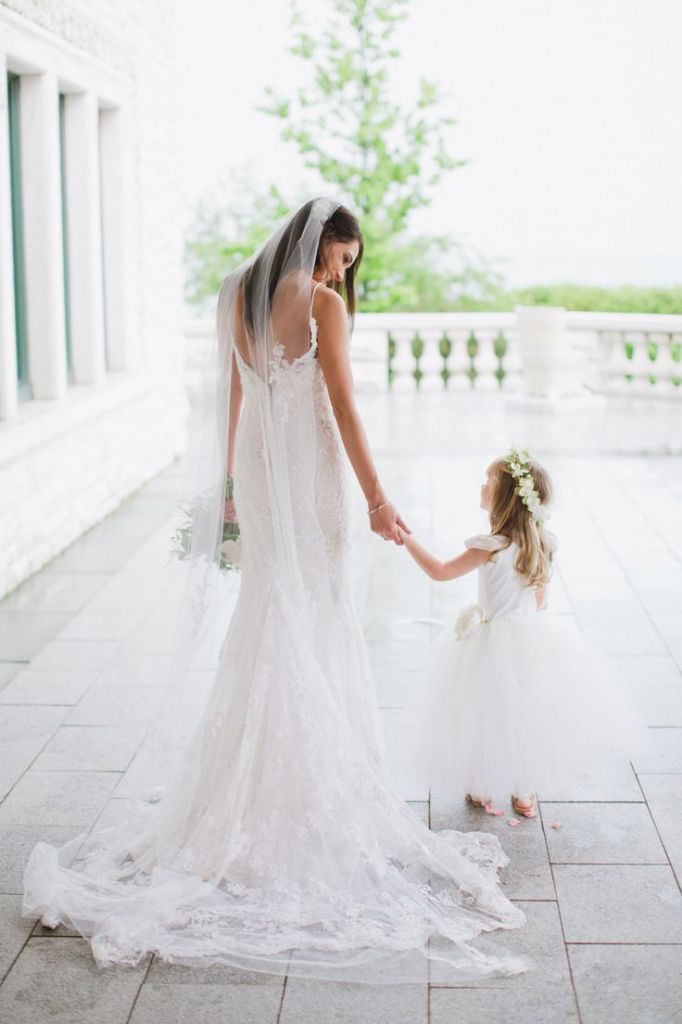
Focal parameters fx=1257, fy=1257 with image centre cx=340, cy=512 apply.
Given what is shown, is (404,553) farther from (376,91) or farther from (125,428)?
(376,91)

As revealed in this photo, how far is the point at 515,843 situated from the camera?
3697 millimetres

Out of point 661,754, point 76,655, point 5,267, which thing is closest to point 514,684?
point 661,754

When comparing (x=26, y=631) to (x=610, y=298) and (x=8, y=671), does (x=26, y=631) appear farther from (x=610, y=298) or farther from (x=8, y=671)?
(x=610, y=298)

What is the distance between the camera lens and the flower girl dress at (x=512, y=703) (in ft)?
12.4

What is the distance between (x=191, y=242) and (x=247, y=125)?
21.1ft

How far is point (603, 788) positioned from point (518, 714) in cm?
55

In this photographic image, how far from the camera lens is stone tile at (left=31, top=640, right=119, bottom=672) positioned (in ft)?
17.8

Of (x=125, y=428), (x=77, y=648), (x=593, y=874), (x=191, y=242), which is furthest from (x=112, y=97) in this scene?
(x=191, y=242)

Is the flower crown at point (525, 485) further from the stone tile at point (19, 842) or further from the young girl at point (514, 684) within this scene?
the stone tile at point (19, 842)

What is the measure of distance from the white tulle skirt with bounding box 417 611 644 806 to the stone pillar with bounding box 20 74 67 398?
4.43 metres

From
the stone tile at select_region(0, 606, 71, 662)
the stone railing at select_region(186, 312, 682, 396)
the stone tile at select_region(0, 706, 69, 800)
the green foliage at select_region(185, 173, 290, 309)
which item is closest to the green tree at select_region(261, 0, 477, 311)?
the green foliage at select_region(185, 173, 290, 309)

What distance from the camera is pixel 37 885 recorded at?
3322 mm

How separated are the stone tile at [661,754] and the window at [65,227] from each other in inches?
205

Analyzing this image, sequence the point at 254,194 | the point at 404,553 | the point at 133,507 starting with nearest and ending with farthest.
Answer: the point at 404,553 < the point at 133,507 < the point at 254,194
